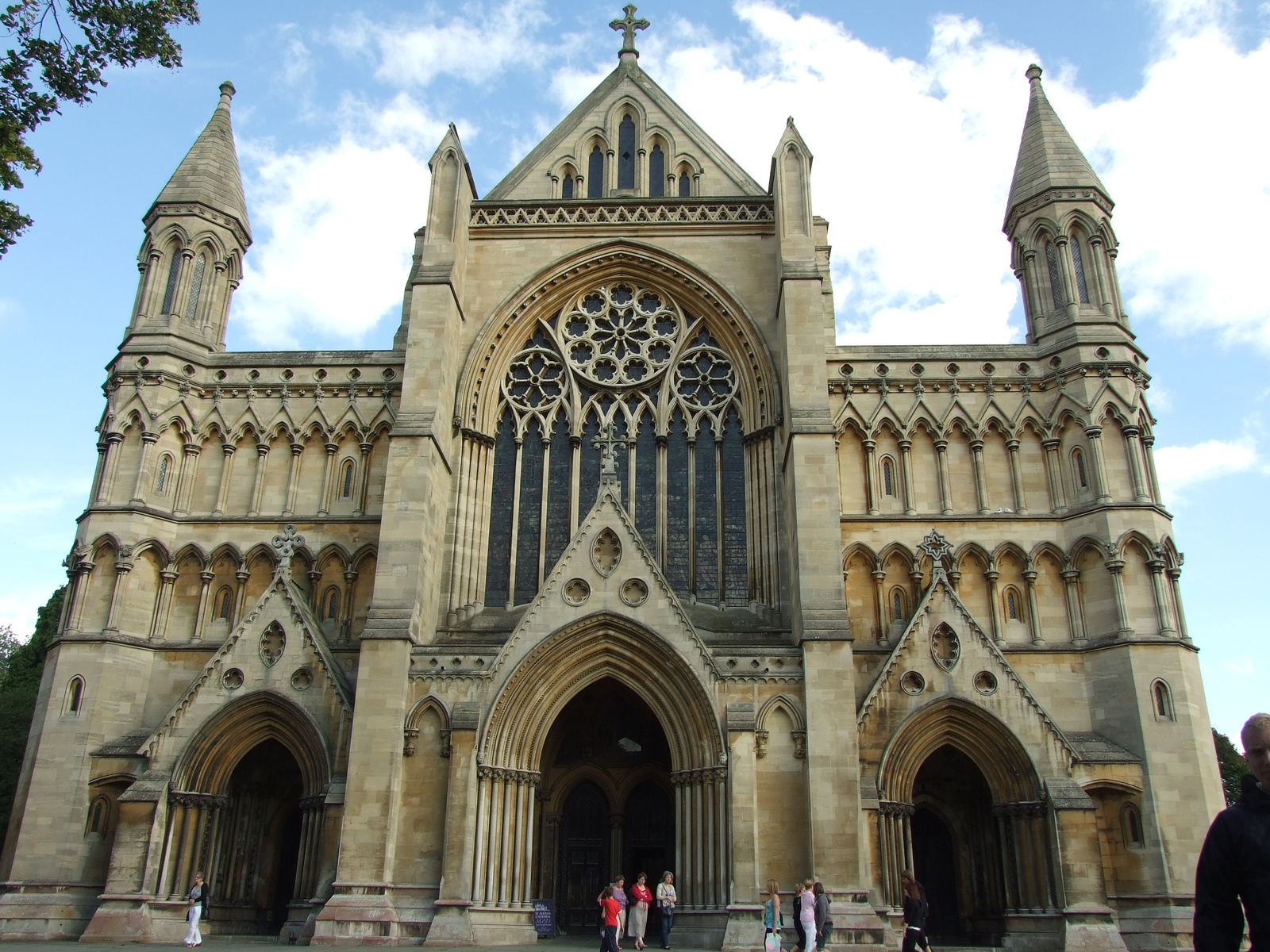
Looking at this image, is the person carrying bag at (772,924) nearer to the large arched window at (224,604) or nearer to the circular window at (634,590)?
the circular window at (634,590)

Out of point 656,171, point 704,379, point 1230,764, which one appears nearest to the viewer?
point 704,379

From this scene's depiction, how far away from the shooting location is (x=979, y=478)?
2312 cm

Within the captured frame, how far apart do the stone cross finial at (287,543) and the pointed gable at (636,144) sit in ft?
31.5

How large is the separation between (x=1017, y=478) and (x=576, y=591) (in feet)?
33.1

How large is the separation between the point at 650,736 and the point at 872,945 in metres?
6.21

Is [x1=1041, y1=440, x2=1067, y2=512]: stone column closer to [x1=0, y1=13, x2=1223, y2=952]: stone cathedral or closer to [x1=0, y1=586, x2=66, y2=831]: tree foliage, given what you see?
[x1=0, y1=13, x2=1223, y2=952]: stone cathedral

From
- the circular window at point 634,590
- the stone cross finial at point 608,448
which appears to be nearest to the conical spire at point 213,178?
the stone cross finial at point 608,448

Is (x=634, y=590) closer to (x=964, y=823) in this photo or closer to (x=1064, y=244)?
(x=964, y=823)

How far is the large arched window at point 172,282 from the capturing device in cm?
2489

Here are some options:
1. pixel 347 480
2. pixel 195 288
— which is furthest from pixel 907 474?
pixel 195 288

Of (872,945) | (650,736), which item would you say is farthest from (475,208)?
(872,945)

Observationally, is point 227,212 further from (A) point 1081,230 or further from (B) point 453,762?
(A) point 1081,230

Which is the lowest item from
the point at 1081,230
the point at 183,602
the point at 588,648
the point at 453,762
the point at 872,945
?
Answer: the point at 872,945

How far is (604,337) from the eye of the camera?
997 inches
